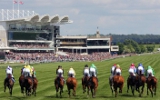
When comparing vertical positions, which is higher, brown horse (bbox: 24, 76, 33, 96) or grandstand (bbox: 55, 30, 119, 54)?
grandstand (bbox: 55, 30, 119, 54)

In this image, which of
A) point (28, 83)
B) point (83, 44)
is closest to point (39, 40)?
point (83, 44)

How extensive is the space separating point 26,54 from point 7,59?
31.4 feet

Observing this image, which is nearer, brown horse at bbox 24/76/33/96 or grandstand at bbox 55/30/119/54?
brown horse at bbox 24/76/33/96

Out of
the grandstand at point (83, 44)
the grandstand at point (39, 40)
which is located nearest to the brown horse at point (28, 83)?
the grandstand at point (39, 40)

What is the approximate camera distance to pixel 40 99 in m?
28.1

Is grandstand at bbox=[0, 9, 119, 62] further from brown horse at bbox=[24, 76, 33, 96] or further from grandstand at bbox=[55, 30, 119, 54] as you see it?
brown horse at bbox=[24, 76, 33, 96]

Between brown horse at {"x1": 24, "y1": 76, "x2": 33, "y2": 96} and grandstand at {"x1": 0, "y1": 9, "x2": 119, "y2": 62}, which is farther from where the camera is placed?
grandstand at {"x1": 0, "y1": 9, "x2": 119, "y2": 62}

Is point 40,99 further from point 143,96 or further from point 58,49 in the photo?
point 58,49

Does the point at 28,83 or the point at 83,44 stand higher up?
the point at 83,44

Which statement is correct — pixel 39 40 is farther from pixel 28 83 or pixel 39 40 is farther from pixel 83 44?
pixel 28 83

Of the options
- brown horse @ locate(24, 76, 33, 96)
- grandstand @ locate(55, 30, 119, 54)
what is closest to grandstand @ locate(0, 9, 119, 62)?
grandstand @ locate(55, 30, 119, 54)

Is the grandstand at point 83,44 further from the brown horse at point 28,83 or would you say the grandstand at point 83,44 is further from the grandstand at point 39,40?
the brown horse at point 28,83

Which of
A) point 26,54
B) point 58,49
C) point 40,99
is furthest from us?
point 58,49

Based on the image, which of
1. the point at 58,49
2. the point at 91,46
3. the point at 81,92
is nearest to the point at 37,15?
the point at 58,49
